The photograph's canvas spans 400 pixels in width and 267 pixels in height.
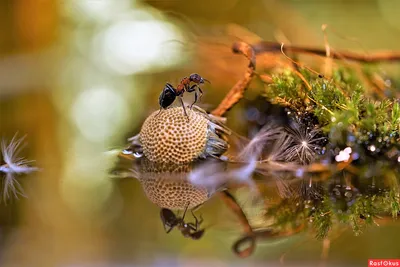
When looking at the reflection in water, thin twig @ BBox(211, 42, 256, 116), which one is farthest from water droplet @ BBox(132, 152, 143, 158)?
thin twig @ BBox(211, 42, 256, 116)

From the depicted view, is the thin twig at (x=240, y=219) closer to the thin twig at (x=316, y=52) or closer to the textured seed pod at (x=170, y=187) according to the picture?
the textured seed pod at (x=170, y=187)

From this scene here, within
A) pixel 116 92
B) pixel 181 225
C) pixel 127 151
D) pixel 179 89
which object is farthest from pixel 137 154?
pixel 116 92

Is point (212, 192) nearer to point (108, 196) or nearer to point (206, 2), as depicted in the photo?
point (108, 196)

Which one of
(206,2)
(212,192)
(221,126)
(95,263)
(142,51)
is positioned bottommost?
Answer: (95,263)

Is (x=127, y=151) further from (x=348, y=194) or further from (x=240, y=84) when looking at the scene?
(x=348, y=194)

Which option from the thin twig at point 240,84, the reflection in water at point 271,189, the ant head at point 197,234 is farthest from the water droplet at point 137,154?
the ant head at point 197,234

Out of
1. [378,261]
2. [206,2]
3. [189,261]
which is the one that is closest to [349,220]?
[378,261]
